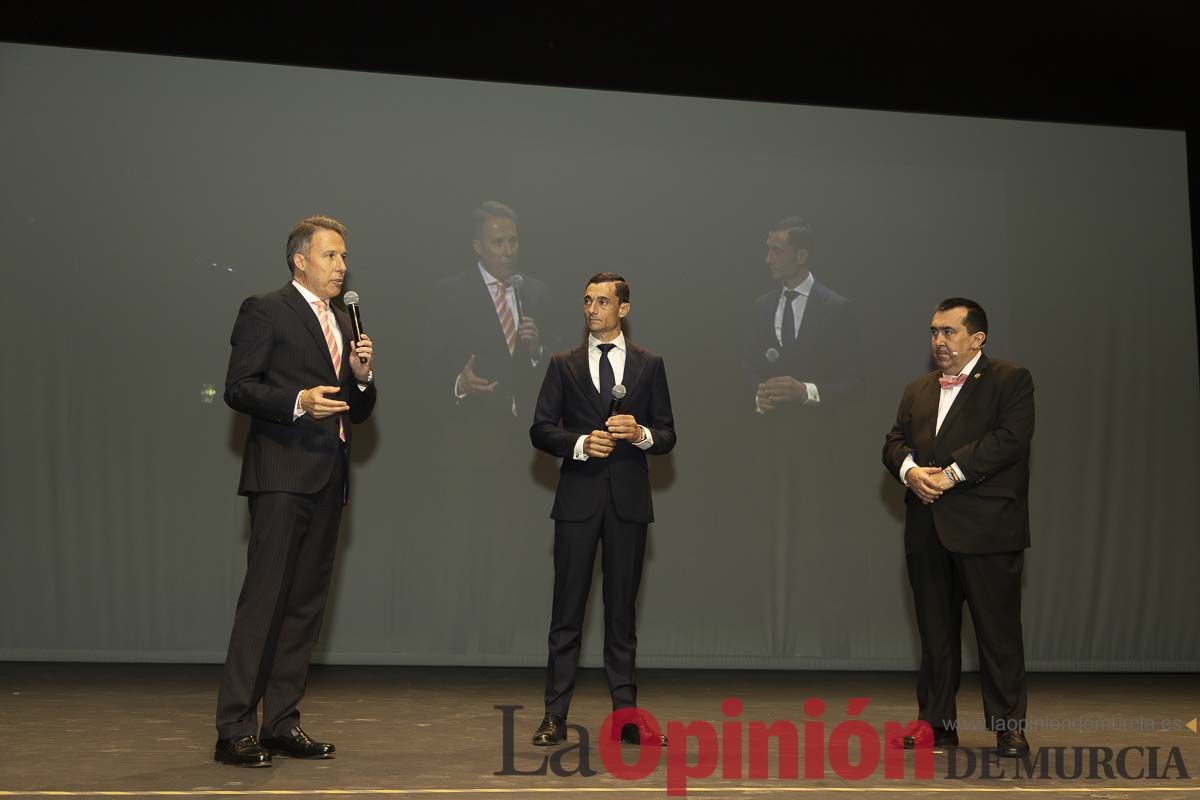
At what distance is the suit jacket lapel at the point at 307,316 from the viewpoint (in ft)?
10.5

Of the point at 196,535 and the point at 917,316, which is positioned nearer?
the point at 196,535

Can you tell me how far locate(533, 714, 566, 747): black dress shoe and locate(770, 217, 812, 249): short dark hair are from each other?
3146 mm

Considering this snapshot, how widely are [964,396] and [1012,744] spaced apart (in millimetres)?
1044

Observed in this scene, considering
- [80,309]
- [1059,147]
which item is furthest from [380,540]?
[1059,147]

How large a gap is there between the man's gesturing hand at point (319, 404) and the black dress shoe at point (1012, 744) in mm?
2099

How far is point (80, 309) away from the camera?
5.34m

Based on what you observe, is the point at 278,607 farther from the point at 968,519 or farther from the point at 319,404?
the point at 968,519

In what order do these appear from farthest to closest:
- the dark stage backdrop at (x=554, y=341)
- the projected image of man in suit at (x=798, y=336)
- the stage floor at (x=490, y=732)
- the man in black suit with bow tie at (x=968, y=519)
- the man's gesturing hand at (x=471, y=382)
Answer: the projected image of man in suit at (x=798, y=336)
the man's gesturing hand at (x=471, y=382)
the dark stage backdrop at (x=554, y=341)
the man in black suit with bow tie at (x=968, y=519)
the stage floor at (x=490, y=732)

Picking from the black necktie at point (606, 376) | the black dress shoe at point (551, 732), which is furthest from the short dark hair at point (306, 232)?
the black dress shoe at point (551, 732)

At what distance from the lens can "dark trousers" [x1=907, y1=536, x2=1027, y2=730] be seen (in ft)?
11.3

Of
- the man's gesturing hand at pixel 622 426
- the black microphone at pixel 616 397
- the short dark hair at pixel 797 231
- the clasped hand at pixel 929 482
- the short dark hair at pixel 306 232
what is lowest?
the clasped hand at pixel 929 482

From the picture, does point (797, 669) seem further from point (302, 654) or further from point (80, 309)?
point (80, 309)

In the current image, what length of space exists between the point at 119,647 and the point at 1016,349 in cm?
460

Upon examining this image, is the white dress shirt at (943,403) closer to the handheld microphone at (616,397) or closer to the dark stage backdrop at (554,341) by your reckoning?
the handheld microphone at (616,397)
